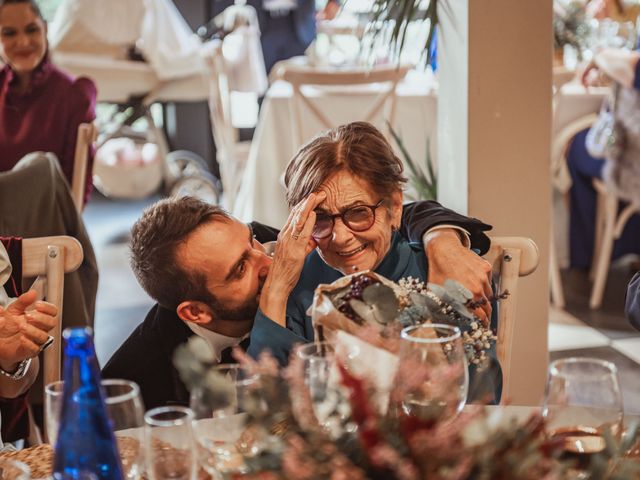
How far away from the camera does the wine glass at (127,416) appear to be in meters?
0.91

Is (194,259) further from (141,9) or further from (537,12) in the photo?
(141,9)

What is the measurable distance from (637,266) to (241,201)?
2.15m

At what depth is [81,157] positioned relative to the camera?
3.32m

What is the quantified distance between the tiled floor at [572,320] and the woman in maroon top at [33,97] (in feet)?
2.43

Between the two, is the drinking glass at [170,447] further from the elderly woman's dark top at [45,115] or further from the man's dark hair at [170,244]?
the elderly woman's dark top at [45,115]

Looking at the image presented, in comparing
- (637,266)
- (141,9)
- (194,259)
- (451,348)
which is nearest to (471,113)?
(194,259)

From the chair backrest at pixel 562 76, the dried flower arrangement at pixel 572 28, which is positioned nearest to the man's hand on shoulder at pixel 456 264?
the chair backrest at pixel 562 76

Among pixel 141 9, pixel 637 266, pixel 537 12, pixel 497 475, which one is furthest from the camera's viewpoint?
pixel 141 9

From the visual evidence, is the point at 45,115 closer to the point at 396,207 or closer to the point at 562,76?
the point at 562,76

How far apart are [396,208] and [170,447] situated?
2.92 feet

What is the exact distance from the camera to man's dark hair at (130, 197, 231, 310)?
1.52 m

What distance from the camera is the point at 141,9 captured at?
5.14 m

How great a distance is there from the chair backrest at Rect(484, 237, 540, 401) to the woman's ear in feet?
0.60

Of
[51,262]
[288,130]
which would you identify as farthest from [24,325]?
[288,130]
